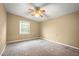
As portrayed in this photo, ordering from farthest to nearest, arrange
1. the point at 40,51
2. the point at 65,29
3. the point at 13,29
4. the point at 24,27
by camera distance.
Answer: the point at 24,27 < the point at 13,29 < the point at 65,29 < the point at 40,51

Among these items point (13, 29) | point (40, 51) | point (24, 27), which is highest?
point (24, 27)

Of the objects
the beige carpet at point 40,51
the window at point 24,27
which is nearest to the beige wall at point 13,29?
the window at point 24,27

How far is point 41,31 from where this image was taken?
6777 mm

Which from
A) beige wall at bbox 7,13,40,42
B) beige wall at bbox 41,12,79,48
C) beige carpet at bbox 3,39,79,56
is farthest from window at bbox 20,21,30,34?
beige carpet at bbox 3,39,79,56

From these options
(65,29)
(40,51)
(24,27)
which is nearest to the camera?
(40,51)

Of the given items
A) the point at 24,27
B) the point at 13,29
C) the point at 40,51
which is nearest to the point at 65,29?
the point at 40,51

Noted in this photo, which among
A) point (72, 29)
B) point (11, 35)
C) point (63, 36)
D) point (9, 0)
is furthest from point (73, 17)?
point (11, 35)

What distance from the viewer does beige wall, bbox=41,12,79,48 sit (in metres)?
3.40

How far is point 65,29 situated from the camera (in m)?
4.00

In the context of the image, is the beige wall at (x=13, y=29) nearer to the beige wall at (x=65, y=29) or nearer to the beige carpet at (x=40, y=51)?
the beige carpet at (x=40, y=51)

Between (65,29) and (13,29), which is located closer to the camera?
(65,29)

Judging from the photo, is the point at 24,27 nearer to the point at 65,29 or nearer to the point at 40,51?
the point at 40,51

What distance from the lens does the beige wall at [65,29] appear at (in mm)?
3404

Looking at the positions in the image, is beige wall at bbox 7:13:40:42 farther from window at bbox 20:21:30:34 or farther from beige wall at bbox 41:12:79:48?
beige wall at bbox 41:12:79:48
